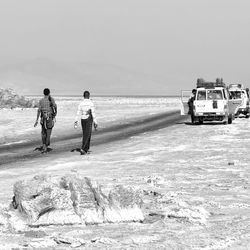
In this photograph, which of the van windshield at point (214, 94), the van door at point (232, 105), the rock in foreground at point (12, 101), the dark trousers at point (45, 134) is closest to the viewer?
the dark trousers at point (45, 134)

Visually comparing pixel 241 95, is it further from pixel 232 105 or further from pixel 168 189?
pixel 168 189

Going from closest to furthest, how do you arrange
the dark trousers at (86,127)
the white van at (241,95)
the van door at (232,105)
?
the dark trousers at (86,127)
the van door at (232,105)
the white van at (241,95)

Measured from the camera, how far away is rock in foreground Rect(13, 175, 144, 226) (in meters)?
7.63

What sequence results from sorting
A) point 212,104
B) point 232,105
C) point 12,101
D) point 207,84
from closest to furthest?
point 212,104 < point 207,84 < point 232,105 < point 12,101

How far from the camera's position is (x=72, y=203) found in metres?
7.78

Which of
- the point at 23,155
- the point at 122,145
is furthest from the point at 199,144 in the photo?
the point at 23,155

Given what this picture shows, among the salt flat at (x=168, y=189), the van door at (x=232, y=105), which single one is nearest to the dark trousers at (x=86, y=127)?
the salt flat at (x=168, y=189)

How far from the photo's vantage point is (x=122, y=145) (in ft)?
67.8

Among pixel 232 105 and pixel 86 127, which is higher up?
pixel 86 127

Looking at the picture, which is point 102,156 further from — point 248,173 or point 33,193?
point 33,193

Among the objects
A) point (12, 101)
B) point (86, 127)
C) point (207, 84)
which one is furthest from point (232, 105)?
point (12, 101)

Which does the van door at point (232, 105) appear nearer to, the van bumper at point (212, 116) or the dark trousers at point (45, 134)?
the van bumper at point (212, 116)

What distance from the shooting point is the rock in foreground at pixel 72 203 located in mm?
7629

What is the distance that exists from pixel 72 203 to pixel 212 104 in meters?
25.2
